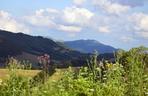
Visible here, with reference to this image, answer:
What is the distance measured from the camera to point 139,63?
1275 cm

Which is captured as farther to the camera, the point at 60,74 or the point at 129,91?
the point at 60,74

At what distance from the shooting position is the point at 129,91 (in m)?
12.2

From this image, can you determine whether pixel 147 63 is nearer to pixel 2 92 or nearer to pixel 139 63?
pixel 139 63

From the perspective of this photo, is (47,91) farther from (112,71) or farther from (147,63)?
(147,63)

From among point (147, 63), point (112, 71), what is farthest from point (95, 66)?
point (147, 63)

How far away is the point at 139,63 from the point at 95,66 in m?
1.06

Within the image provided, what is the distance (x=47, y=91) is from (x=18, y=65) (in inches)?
36.5

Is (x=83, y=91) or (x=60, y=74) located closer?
(x=83, y=91)

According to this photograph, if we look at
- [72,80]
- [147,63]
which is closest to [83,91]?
[72,80]

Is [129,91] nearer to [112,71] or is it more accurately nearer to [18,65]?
[112,71]


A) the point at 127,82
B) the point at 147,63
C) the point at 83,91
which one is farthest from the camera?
the point at 147,63

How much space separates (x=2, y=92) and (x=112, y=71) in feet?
8.04

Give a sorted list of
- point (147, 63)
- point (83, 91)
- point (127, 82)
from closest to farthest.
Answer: point (83, 91) < point (127, 82) < point (147, 63)

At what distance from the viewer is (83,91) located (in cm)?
1177
